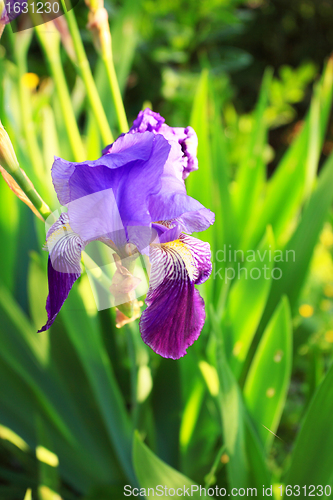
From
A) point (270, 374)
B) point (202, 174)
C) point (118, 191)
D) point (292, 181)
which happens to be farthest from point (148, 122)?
point (292, 181)

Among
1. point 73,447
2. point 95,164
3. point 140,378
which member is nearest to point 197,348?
point 140,378

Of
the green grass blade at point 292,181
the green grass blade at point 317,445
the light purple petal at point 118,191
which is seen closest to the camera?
the light purple petal at point 118,191

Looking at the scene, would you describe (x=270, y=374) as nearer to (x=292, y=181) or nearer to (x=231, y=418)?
(x=231, y=418)

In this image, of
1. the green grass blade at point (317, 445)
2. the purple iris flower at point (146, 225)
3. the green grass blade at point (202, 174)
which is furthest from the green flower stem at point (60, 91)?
the green grass blade at point (317, 445)

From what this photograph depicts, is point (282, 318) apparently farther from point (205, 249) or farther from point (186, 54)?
point (186, 54)

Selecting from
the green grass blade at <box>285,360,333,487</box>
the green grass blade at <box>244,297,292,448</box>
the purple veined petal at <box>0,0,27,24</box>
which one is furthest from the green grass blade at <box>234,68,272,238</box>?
the purple veined petal at <box>0,0,27,24</box>

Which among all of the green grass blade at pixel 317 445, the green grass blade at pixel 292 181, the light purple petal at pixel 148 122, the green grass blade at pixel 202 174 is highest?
the light purple petal at pixel 148 122

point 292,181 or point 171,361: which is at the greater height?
point 292,181

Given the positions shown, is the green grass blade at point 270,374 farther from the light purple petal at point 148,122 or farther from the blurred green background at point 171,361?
the light purple petal at point 148,122
